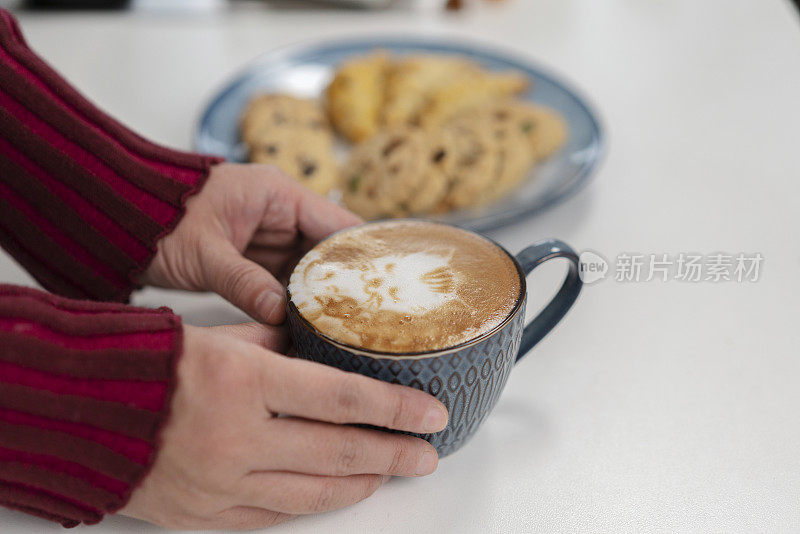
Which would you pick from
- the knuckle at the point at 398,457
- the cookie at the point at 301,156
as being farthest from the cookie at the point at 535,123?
the knuckle at the point at 398,457

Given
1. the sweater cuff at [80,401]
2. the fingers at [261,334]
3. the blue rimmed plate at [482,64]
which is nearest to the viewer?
the sweater cuff at [80,401]

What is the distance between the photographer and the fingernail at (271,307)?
1.87ft

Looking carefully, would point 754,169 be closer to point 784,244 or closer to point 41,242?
point 784,244

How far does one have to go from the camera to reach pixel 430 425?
1.59 ft

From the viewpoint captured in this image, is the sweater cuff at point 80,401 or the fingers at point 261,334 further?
the fingers at point 261,334

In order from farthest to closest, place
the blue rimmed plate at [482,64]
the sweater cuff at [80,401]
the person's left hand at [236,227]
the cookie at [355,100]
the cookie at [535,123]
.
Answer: the cookie at [355,100], the cookie at [535,123], the blue rimmed plate at [482,64], the person's left hand at [236,227], the sweater cuff at [80,401]

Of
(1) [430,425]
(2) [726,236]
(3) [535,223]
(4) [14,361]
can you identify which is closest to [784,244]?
(2) [726,236]

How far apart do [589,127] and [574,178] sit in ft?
0.57

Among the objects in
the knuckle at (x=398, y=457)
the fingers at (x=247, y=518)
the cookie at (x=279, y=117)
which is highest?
the cookie at (x=279, y=117)

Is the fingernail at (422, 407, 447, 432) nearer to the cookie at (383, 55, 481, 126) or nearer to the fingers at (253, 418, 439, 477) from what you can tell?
the fingers at (253, 418, 439, 477)

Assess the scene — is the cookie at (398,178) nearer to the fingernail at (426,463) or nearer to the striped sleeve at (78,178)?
the striped sleeve at (78,178)

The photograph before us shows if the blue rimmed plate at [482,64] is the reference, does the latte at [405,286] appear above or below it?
above

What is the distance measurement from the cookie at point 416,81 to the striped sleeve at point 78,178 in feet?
1.68

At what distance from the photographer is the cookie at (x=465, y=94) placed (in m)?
1.10
